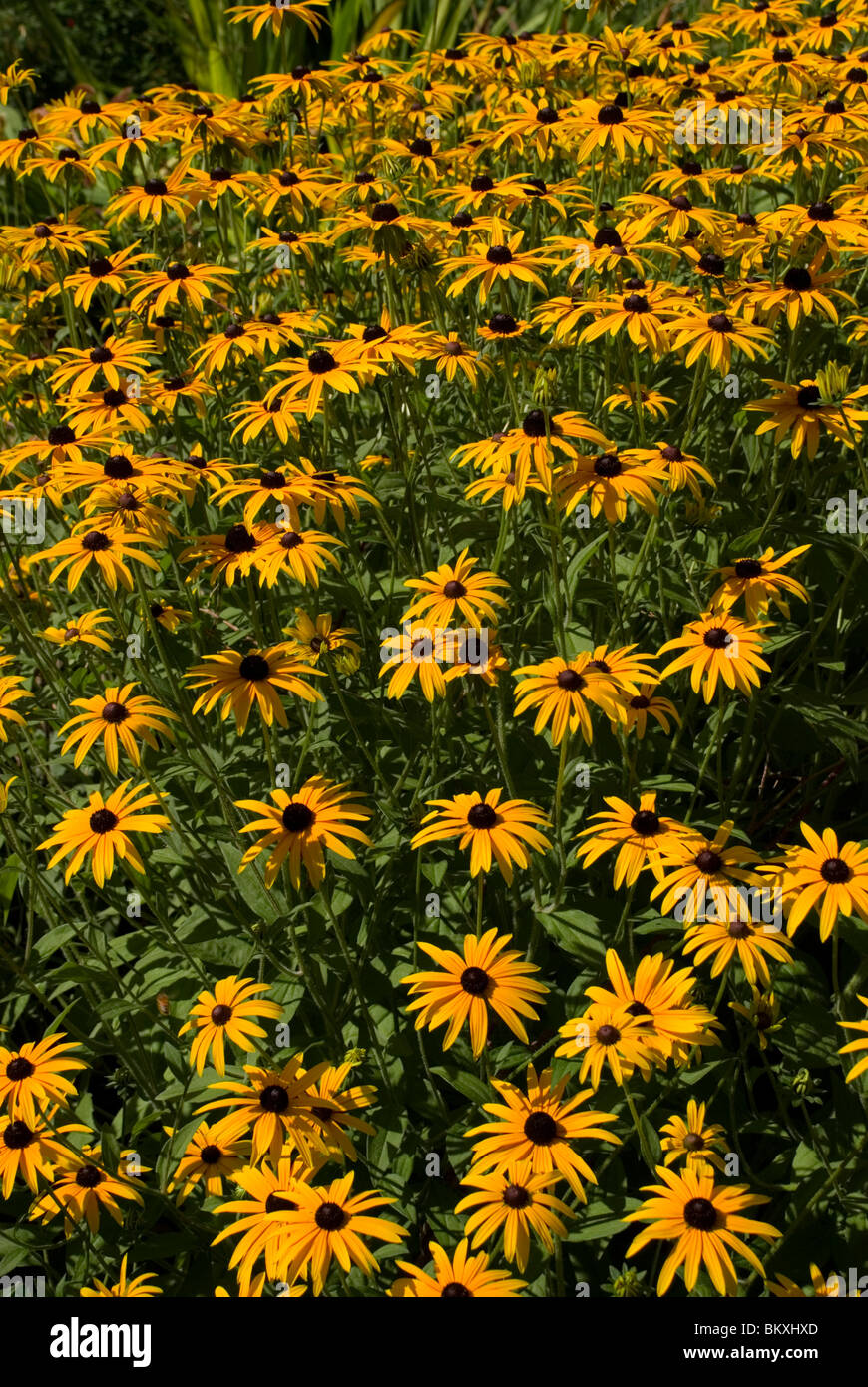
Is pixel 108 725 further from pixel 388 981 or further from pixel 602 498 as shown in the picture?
pixel 602 498

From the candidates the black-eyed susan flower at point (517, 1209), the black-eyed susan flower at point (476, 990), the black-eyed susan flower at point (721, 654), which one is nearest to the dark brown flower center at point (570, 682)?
the black-eyed susan flower at point (721, 654)

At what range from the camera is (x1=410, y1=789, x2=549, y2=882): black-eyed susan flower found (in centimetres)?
274

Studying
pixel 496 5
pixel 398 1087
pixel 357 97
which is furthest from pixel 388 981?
pixel 496 5

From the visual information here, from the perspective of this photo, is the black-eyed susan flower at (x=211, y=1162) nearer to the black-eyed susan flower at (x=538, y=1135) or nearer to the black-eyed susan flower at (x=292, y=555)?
the black-eyed susan flower at (x=538, y=1135)

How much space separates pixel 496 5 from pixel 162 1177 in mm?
10355

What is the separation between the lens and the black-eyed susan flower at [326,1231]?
2295 mm

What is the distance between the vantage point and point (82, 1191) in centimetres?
283

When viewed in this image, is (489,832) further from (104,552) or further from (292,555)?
(104,552)

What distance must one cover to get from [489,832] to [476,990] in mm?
366

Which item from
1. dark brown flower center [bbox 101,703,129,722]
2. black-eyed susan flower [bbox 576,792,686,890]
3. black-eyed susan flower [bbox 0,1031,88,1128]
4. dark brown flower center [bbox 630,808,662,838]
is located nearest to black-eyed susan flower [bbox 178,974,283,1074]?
black-eyed susan flower [bbox 0,1031,88,1128]

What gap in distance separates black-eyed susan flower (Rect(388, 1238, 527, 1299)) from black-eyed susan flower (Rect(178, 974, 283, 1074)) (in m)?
0.64

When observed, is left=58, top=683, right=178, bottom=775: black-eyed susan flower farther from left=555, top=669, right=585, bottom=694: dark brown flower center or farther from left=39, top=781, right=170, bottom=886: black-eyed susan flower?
left=555, top=669, right=585, bottom=694: dark brown flower center

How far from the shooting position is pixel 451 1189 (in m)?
3.17

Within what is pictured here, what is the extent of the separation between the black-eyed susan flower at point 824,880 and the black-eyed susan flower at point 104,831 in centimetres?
146
